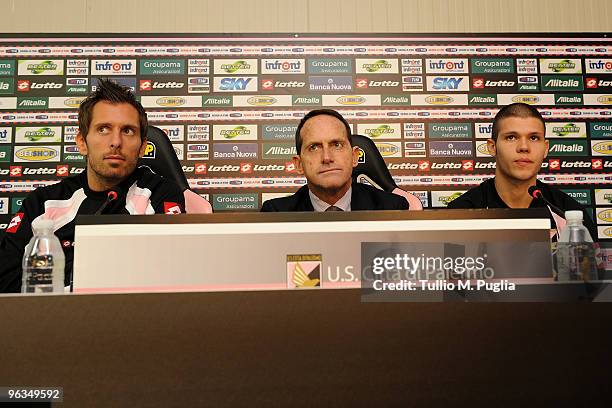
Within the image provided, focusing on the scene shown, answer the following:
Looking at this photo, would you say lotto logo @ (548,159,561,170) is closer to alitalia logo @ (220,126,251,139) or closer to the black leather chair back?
alitalia logo @ (220,126,251,139)

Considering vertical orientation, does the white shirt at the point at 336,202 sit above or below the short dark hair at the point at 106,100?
below

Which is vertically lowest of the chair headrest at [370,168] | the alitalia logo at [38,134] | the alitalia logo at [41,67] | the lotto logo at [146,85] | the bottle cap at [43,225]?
the bottle cap at [43,225]

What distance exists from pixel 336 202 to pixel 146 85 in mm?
1616

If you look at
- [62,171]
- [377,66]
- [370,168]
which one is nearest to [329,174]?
[370,168]

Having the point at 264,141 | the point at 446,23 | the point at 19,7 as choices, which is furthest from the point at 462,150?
the point at 19,7

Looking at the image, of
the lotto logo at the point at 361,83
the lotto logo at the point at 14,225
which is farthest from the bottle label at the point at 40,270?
the lotto logo at the point at 361,83

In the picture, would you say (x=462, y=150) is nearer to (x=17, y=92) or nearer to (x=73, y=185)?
(x=73, y=185)

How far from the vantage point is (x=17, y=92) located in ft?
9.89

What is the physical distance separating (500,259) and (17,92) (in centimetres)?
296

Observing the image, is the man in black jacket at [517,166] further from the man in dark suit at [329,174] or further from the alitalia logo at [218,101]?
the alitalia logo at [218,101]

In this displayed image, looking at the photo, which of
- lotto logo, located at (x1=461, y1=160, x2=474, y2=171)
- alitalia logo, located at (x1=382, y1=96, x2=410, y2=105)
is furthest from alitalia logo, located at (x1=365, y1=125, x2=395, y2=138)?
lotto logo, located at (x1=461, y1=160, x2=474, y2=171)

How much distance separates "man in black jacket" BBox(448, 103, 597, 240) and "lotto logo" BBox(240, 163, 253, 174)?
4.08ft

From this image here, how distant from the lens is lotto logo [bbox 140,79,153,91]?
3035 millimetres

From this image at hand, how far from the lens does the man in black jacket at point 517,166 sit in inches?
83.3
